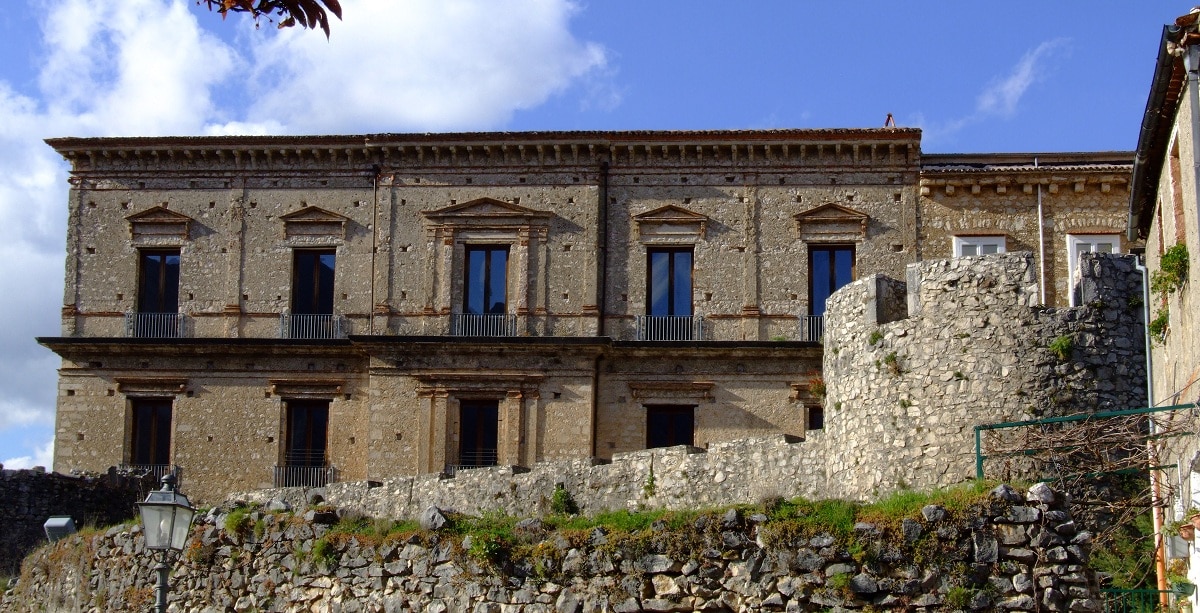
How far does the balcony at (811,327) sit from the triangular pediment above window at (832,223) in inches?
70.0

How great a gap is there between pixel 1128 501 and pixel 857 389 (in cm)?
358

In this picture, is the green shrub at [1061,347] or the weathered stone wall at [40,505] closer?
the green shrub at [1061,347]

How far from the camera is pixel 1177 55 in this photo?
14.0 m

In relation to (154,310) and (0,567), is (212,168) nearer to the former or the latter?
(154,310)

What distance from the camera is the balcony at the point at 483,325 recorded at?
31531 millimetres

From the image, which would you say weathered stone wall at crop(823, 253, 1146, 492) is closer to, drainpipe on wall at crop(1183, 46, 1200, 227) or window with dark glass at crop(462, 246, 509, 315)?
drainpipe on wall at crop(1183, 46, 1200, 227)

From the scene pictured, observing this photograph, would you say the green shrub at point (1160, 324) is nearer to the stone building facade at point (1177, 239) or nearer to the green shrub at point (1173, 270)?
the stone building facade at point (1177, 239)

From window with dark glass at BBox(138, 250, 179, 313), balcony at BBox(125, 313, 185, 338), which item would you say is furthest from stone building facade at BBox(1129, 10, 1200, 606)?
window with dark glass at BBox(138, 250, 179, 313)

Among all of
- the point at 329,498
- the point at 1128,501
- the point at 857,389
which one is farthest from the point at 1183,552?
the point at 329,498

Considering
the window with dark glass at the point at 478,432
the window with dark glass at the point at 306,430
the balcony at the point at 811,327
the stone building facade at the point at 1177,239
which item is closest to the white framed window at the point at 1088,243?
the balcony at the point at 811,327

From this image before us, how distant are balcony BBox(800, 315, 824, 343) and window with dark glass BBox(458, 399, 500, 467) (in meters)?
6.58

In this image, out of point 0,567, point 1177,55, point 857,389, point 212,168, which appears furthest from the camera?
point 212,168

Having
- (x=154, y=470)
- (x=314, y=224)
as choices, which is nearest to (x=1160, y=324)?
(x=314, y=224)

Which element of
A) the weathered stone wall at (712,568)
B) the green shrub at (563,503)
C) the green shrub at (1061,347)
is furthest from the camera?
the green shrub at (563,503)
